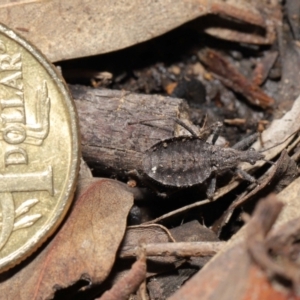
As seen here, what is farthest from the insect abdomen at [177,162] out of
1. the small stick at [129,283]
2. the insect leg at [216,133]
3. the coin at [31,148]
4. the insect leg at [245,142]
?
the small stick at [129,283]

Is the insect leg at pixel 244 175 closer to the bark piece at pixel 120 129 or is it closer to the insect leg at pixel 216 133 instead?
the insect leg at pixel 216 133

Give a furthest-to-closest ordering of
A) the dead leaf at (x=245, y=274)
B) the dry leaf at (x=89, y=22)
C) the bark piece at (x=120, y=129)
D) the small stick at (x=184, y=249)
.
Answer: the dry leaf at (x=89, y=22)
the bark piece at (x=120, y=129)
the small stick at (x=184, y=249)
the dead leaf at (x=245, y=274)

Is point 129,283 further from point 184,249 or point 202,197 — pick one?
point 202,197

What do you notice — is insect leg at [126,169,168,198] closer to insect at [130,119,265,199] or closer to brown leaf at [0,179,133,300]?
insect at [130,119,265,199]

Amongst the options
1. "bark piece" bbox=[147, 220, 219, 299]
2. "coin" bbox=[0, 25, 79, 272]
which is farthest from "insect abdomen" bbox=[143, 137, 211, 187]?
"coin" bbox=[0, 25, 79, 272]

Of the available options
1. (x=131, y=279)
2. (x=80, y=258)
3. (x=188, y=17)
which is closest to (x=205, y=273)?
(x=131, y=279)

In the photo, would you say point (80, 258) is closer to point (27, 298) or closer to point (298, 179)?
point (27, 298)
